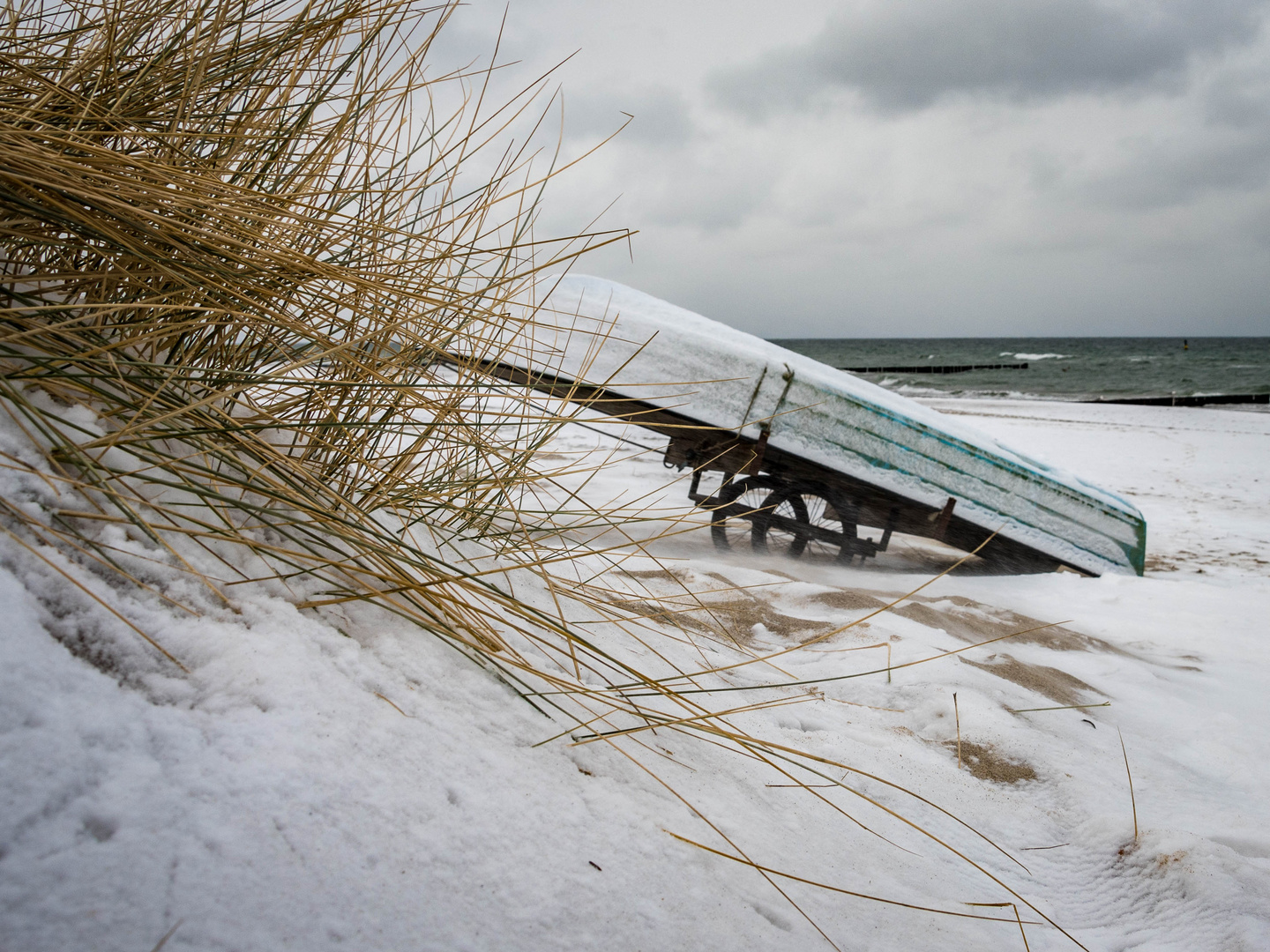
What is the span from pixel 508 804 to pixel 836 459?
3161mm

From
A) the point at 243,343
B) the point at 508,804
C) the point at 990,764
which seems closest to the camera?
the point at 508,804

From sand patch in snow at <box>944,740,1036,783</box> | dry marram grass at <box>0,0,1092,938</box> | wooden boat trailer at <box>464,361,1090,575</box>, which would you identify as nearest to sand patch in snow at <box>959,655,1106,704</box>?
sand patch in snow at <box>944,740,1036,783</box>

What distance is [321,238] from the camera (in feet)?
4.00

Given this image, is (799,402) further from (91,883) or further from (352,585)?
(91,883)

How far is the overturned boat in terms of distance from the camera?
3.64 m

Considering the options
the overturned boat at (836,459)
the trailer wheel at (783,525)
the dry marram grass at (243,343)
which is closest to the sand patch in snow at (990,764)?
the dry marram grass at (243,343)

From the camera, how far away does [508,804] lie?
84 centimetres

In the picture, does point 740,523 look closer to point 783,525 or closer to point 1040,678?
point 783,525

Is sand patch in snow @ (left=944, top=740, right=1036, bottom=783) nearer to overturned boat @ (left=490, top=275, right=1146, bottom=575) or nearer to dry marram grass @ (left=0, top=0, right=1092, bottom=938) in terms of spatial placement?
dry marram grass @ (left=0, top=0, right=1092, bottom=938)

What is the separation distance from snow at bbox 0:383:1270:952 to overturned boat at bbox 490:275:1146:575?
177cm

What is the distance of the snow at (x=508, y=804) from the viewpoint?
0.58 m

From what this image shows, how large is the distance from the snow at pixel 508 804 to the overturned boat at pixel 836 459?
1.77 meters

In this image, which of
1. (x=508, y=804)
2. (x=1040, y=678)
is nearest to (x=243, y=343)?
(x=508, y=804)

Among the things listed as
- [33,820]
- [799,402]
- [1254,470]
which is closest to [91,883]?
[33,820]
